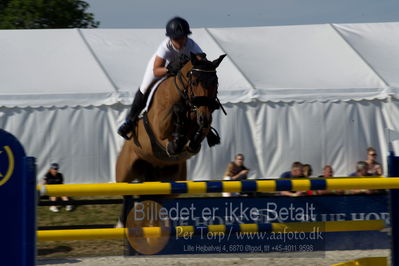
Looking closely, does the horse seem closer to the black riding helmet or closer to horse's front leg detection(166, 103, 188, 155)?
horse's front leg detection(166, 103, 188, 155)

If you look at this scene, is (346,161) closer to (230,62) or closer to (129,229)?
(230,62)

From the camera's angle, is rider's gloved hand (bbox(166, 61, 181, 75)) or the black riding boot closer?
rider's gloved hand (bbox(166, 61, 181, 75))

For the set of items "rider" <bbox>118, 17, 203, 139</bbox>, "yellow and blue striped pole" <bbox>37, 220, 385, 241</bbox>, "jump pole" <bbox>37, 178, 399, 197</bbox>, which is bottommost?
"yellow and blue striped pole" <bbox>37, 220, 385, 241</bbox>

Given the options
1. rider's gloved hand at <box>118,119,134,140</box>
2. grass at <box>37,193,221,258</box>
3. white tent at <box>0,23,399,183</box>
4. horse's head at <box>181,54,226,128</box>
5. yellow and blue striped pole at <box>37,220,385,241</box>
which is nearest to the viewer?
yellow and blue striped pole at <box>37,220,385,241</box>

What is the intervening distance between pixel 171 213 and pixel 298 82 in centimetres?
711

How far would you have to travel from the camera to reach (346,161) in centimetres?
1066

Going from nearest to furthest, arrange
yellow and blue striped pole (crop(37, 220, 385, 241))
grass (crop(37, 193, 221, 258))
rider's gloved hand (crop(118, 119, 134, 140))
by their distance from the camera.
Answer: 1. yellow and blue striped pole (crop(37, 220, 385, 241))
2. rider's gloved hand (crop(118, 119, 134, 140))
3. grass (crop(37, 193, 221, 258))

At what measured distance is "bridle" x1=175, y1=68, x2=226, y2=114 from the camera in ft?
15.0

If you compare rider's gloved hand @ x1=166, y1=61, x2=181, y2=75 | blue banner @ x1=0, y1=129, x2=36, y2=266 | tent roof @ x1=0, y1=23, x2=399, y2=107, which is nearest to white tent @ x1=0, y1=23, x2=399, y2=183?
tent roof @ x1=0, y1=23, x2=399, y2=107

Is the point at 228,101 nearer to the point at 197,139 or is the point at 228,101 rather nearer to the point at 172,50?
the point at 172,50

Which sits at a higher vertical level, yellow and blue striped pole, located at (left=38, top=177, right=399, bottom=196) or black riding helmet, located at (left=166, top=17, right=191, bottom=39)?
black riding helmet, located at (left=166, top=17, right=191, bottom=39)

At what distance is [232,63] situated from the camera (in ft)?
35.7

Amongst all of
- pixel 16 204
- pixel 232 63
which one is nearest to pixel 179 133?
pixel 16 204

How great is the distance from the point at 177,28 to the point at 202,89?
0.62 meters
